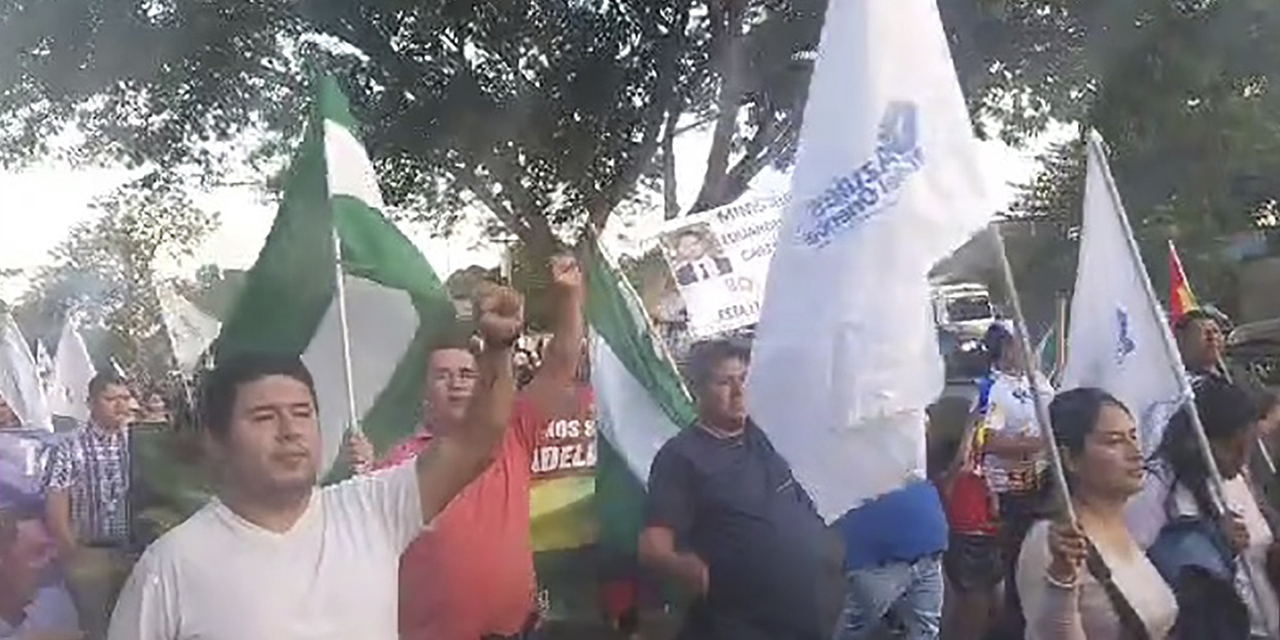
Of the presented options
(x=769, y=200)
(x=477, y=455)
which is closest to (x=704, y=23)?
(x=769, y=200)

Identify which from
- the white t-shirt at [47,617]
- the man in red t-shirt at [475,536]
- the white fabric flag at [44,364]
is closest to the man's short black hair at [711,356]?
the man in red t-shirt at [475,536]

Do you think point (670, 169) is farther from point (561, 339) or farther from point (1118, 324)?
point (561, 339)

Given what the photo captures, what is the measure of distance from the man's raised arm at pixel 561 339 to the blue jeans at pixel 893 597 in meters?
0.76

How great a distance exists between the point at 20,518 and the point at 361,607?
6.75ft

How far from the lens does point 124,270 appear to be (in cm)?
815

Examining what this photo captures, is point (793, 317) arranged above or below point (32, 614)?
above

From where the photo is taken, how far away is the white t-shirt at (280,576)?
94.7 inches

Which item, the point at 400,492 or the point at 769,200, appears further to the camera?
the point at 769,200

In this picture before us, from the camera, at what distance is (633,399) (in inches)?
182

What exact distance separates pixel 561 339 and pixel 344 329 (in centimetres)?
42

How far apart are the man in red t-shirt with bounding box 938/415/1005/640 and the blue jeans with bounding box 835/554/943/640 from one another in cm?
49

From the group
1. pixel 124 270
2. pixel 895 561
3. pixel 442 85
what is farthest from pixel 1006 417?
pixel 124 270

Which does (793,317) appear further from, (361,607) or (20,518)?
(20,518)

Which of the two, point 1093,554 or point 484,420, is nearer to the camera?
point 484,420
